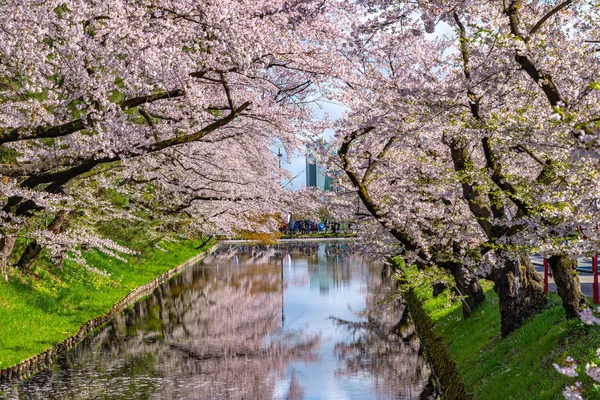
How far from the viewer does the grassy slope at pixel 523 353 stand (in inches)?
360

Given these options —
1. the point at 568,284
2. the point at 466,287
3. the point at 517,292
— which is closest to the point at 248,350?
the point at 466,287

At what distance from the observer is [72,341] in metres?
20.0

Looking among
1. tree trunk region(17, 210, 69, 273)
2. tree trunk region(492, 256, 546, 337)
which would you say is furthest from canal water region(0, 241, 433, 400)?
tree trunk region(17, 210, 69, 273)

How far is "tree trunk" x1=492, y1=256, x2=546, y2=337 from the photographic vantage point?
13172 millimetres

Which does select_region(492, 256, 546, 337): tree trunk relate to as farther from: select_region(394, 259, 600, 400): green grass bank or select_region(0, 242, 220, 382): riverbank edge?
select_region(0, 242, 220, 382): riverbank edge

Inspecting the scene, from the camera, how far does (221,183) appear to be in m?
26.2

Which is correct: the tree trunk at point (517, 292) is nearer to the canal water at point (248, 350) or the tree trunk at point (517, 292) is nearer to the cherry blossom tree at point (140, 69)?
the canal water at point (248, 350)

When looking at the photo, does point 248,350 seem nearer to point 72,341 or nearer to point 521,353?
point 72,341

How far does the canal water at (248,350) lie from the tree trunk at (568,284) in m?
4.49

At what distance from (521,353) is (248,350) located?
10.5m

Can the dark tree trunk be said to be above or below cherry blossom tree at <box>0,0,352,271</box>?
below

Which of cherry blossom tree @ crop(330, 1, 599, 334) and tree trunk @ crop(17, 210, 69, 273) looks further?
tree trunk @ crop(17, 210, 69, 273)

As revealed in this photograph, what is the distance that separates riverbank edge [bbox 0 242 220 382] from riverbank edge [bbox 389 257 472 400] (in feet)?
31.4

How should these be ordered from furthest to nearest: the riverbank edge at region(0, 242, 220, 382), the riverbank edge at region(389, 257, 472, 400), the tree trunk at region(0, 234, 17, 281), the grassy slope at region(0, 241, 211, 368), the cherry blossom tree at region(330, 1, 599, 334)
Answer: the tree trunk at region(0, 234, 17, 281)
the grassy slope at region(0, 241, 211, 368)
the riverbank edge at region(0, 242, 220, 382)
the riverbank edge at region(389, 257, 472, 400)
the cherry blossom tree at region(330, 1, 599, 334)
